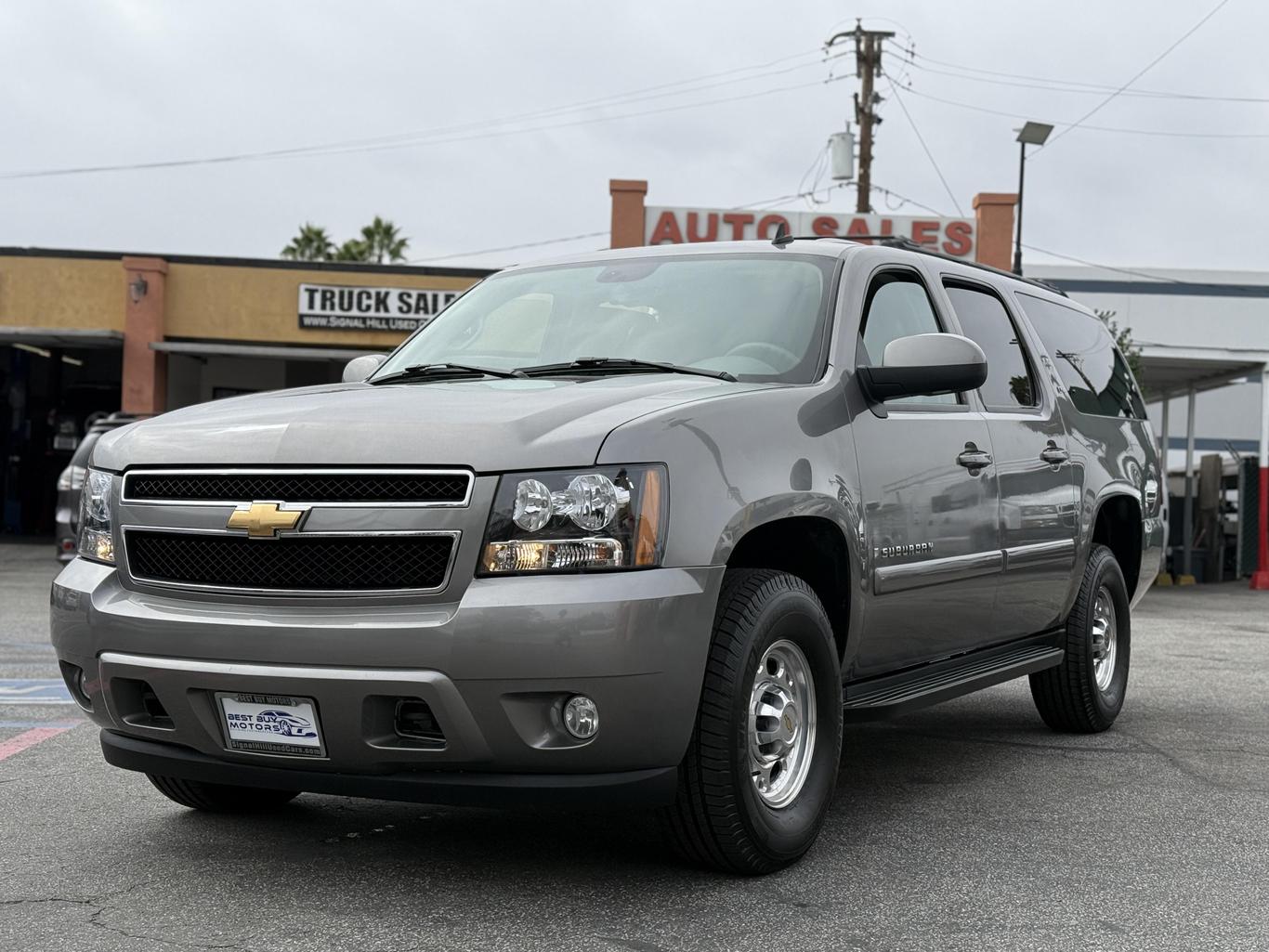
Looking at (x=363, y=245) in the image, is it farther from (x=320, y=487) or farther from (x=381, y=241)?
(x=320, y=487)

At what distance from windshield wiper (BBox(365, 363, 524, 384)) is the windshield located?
0.39ft

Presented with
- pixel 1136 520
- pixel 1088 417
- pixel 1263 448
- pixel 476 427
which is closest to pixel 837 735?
pixel 476 427

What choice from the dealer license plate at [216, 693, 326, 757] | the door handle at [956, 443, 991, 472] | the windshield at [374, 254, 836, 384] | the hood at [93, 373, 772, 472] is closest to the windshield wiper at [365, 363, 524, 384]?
the windshield at [374, 254, 836, 384]

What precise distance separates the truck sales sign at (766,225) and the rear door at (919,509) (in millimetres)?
17879

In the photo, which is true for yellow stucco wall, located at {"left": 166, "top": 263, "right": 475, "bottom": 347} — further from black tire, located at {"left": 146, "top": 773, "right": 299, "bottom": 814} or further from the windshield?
black tire, located at {"left": 146, "top": 773, "right": 299, "bottom": 814}

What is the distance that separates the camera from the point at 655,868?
4129 mm

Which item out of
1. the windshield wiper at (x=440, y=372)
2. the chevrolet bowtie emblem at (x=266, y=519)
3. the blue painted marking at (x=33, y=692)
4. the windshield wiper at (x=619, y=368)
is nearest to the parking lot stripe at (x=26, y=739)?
the blue painted marking at (x=33, y=692)

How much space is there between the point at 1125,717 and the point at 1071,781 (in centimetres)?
186

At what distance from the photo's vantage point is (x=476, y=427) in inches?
146

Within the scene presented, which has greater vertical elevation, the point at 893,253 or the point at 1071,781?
the point at 893,253

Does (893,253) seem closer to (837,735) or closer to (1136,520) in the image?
(837,735)

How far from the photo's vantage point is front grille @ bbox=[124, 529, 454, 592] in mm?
3615

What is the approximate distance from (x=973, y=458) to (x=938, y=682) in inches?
31.4

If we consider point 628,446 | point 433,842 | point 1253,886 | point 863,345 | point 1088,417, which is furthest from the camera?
point 1088,417
